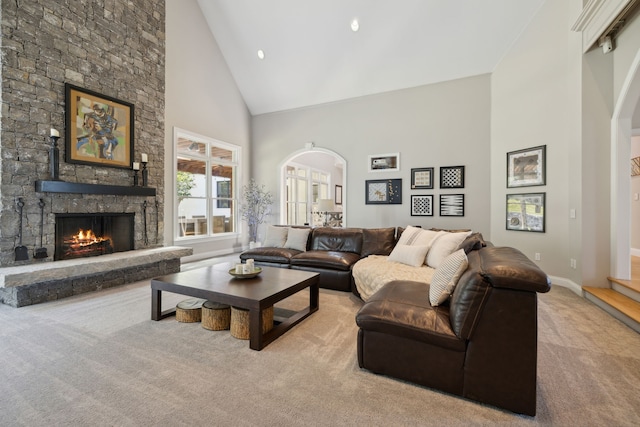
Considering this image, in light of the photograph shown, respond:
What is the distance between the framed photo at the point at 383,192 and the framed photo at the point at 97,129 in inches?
183

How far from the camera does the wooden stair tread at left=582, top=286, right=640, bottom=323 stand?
2953mm

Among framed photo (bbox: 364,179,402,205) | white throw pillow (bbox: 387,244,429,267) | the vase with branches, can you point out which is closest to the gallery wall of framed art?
framed photo (bbox: 364,179,402,205)

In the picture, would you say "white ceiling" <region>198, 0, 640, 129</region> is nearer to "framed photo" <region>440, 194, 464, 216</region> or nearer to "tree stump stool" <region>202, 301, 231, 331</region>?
"framed photo" <region>440, 194, 464, 216</region>

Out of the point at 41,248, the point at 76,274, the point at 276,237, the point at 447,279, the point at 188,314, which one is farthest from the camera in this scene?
the point at 276,237

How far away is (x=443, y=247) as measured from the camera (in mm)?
3490

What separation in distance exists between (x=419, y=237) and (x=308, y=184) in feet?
19.5

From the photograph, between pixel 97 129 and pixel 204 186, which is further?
pixel 204 186

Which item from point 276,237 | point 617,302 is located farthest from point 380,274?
point 617,302

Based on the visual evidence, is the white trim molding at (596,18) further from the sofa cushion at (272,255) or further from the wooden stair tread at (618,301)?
the sofa cushion at (272,255)

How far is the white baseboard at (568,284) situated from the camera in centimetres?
391

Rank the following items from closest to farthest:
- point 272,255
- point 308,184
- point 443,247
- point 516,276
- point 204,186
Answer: point 516,276 < point 443,247 < point 272,255 < point 204,186 < point 308,184

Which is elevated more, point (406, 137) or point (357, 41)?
point (357, 41)

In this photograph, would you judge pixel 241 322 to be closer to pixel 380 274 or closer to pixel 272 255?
pixel 380 274

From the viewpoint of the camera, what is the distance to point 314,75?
6.66 meters
